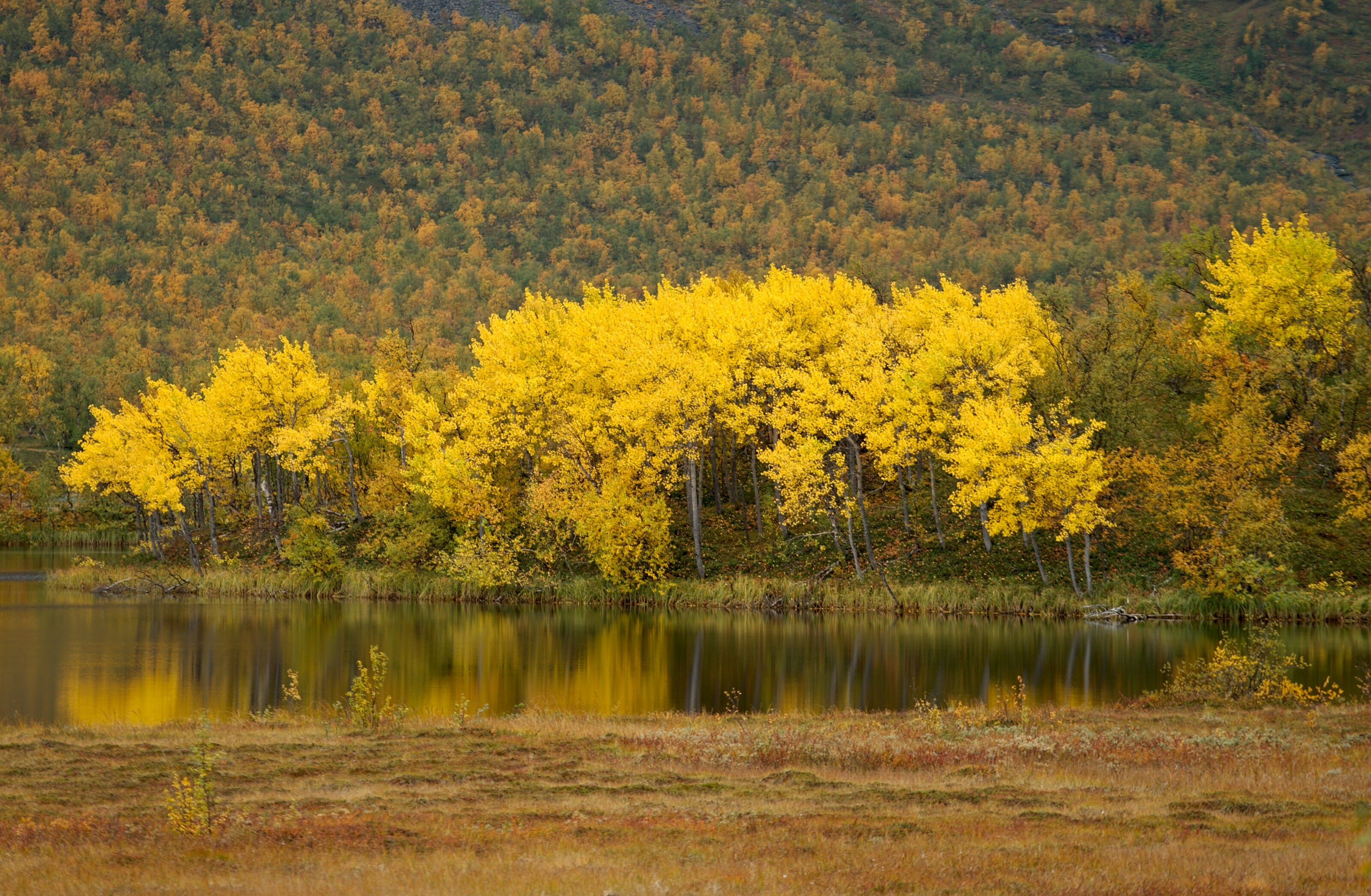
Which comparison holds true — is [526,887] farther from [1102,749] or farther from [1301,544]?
[1301,544]

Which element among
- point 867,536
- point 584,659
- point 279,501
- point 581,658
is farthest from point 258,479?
point 584,659

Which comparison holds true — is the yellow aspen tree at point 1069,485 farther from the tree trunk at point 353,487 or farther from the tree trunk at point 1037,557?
the tree trunk at point 353,487

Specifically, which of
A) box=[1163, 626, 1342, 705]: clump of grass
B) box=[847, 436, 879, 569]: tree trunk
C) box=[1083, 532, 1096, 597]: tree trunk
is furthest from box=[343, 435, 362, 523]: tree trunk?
box=[1163, 626, 1342, 705]: clump of grass

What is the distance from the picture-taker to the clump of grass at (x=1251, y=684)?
29.3 metres

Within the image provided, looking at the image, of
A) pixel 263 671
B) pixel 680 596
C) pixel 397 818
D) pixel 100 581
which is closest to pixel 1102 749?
pixel 397 818

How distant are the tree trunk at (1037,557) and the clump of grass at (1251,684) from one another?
75.5 ft

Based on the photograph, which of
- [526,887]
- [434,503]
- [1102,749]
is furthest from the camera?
[434,503]

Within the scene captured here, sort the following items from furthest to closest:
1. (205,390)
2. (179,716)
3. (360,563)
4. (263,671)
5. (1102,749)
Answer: (205,390) → (360,563) → (263,671) → (179,716) → (1102,749)

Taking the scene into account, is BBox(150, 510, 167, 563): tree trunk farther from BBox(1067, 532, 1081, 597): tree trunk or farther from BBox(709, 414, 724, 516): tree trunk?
BBox(1067, 532, 1081, 597): tree trunk

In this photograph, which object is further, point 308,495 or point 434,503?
point 308,495

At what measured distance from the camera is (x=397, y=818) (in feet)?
55.2

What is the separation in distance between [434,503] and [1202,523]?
119ft

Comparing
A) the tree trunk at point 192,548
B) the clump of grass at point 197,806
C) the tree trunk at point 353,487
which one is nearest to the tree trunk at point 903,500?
the tree trunk at point 353,487

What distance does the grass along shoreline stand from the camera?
49.3m
